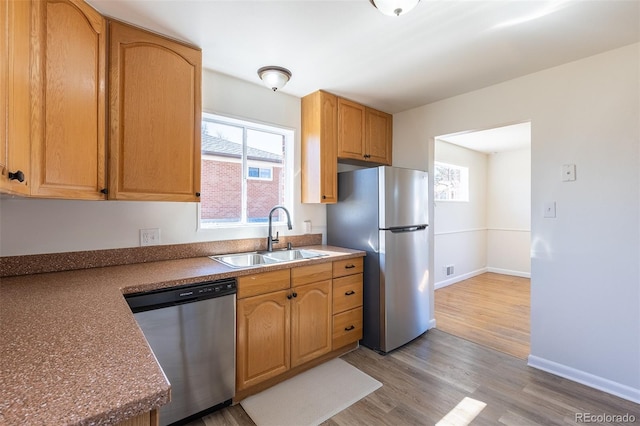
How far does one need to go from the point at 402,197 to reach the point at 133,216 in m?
2.11

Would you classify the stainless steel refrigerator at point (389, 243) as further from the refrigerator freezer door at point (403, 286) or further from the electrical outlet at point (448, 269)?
the electrical outlet at point (448, 269)

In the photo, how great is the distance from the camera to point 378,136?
3172 mm

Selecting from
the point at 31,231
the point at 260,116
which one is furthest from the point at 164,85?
the point at 31,231

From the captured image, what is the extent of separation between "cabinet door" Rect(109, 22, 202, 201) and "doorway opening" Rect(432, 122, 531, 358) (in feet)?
9.67

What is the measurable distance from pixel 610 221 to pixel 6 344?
3.08 m

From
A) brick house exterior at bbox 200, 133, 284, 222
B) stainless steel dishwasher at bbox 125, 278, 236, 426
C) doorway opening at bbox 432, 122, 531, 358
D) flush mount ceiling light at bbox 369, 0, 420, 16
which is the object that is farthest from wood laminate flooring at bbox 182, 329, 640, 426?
flush mount ceiling light at bbox 369, 0, 420, 16

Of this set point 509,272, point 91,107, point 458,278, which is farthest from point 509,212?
→ point 91,107

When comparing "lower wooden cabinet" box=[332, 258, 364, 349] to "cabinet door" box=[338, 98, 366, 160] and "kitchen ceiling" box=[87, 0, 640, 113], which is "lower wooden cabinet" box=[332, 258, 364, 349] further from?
"kitchen ceiling" box=[87, 0, 640, 113]

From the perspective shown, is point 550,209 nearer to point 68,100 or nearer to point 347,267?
point 347,267

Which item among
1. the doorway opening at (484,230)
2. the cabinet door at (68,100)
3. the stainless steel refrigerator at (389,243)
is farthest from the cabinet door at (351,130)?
the cabinet door at (68,100)

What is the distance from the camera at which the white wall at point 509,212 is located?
5.12 m

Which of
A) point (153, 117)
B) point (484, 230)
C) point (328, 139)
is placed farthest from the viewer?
point (484, 230)

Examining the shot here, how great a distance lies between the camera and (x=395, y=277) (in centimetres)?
255

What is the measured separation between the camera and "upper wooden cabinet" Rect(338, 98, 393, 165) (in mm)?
2826
